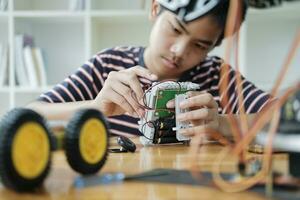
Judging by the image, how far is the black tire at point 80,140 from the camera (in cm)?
52

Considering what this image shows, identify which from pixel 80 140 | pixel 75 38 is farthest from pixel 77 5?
pixel 80 140

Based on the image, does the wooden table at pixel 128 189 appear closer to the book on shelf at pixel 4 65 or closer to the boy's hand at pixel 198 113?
the boy's hand at pixel 198 113

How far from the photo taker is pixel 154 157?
0.76m

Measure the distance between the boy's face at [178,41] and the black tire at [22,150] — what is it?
694 millimetres

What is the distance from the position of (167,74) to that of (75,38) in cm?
136

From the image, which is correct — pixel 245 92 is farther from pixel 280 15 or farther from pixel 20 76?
pixel 20 76

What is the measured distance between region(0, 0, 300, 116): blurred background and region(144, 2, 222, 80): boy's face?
1013 millimetres

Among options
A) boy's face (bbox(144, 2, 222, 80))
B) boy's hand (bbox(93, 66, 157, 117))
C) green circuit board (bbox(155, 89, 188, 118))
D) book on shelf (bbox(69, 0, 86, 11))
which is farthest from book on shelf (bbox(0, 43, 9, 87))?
green circuit board (bbox(155, 89, 188, 118))

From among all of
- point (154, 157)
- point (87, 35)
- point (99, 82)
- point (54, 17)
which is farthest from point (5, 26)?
point (154, 157)

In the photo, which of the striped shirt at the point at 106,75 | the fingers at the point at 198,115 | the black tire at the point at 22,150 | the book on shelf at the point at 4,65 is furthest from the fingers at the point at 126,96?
the book on shelf at the point at 4,65

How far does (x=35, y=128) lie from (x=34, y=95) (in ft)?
6.96

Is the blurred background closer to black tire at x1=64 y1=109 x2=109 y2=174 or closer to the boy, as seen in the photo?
the boy

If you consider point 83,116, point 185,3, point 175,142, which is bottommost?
point 175,142

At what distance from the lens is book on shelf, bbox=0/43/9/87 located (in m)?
2.32
